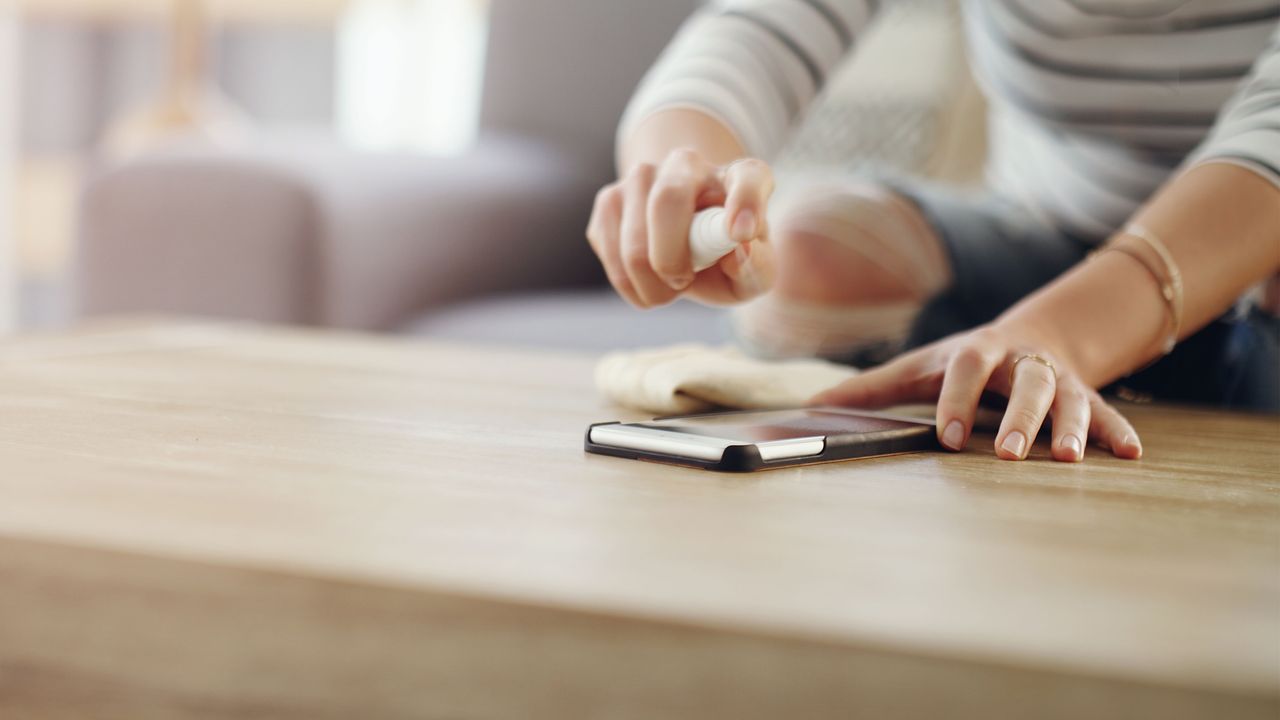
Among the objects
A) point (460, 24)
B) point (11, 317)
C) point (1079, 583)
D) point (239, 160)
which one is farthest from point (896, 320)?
point (11, 317)

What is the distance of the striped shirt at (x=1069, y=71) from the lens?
875 millimetres

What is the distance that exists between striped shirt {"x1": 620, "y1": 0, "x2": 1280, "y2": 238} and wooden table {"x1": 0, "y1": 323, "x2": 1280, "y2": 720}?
49cm

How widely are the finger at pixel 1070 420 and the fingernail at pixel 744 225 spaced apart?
0.51 ft

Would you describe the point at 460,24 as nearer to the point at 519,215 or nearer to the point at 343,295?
the point at 519,215

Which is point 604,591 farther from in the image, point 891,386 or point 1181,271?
point 1181,271

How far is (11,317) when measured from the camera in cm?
309

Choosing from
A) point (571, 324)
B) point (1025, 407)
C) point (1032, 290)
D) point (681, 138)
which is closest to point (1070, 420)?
point (1025, 407)

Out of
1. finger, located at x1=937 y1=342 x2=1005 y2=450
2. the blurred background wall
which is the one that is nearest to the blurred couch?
finger, located at x1=937 y1=342 x2=1005 y2=450

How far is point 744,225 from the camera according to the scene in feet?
1.70

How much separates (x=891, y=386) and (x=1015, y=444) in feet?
0.37

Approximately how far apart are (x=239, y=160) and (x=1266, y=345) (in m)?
1.06

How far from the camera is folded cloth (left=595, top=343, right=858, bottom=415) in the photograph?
0.61 meters

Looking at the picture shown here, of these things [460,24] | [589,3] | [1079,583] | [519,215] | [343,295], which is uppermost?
[460,24]

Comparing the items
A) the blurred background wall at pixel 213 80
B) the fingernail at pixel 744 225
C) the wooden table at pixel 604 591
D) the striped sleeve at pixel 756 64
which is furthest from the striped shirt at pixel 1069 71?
the blurred background wall at pixel 213 80
